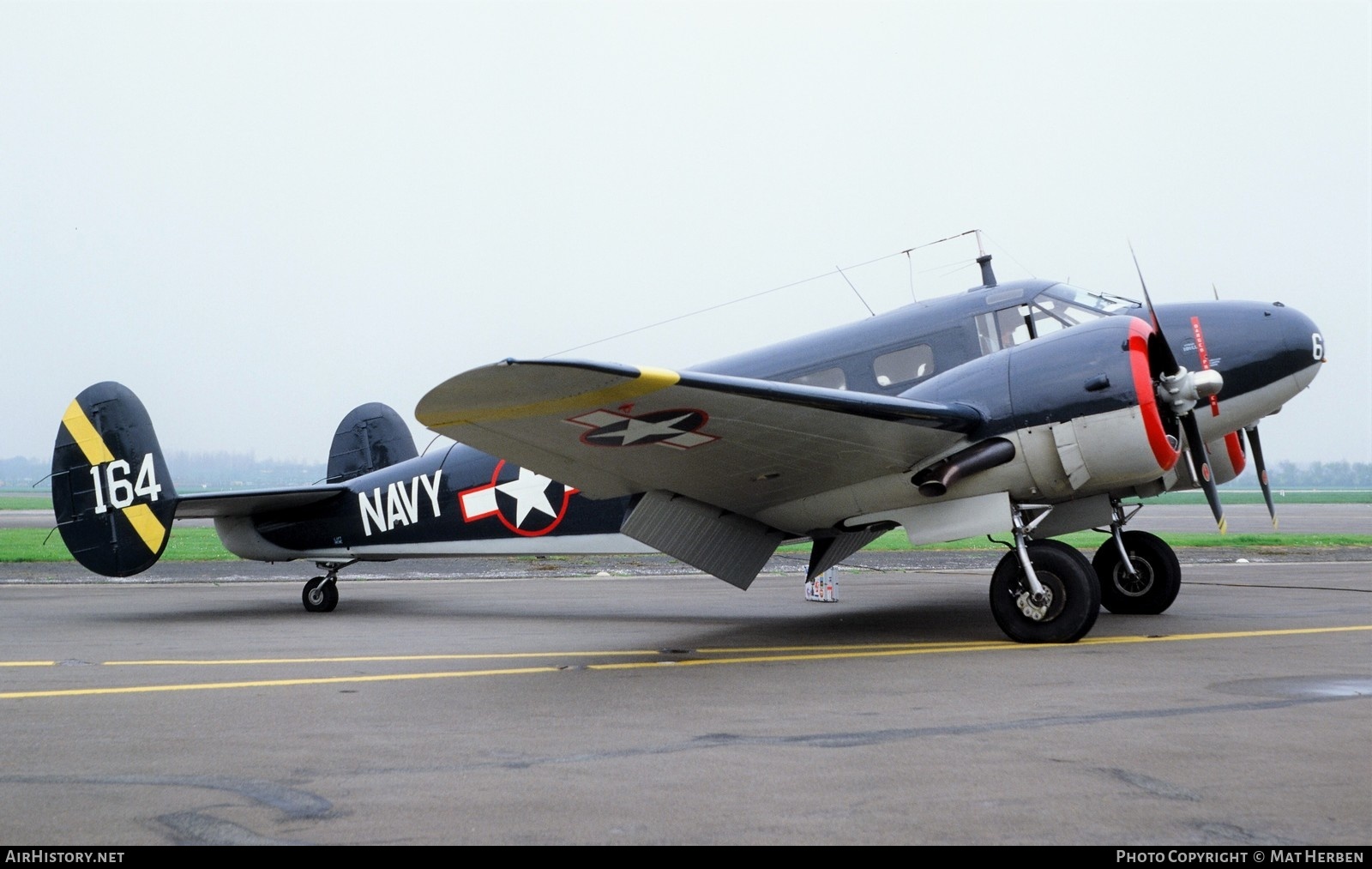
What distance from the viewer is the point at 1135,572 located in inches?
388

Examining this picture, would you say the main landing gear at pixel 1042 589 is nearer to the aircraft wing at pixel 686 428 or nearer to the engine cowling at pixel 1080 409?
the engine cowling at pixel 1080 409

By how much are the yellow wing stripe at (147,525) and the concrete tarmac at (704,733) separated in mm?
1871

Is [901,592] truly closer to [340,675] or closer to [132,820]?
[340,675]

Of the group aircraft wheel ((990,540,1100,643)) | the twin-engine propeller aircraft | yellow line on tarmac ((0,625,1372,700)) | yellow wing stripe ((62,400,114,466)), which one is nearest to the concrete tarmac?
yellow line on tarmac ((0,625,1372,700))

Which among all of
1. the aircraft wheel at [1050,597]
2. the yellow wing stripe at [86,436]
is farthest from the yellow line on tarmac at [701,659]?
the yellow wing stripe at [86,436]

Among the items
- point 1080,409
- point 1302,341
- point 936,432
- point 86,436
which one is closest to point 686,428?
point 936,432

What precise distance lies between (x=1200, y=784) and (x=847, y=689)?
97.5 inches

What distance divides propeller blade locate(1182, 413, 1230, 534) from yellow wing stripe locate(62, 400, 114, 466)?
11560mm

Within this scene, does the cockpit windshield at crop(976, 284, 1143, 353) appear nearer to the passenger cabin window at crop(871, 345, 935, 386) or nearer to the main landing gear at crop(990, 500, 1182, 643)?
the passenger cabin window at crop(871, 345, 935, 386)

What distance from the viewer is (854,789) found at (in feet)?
12.2

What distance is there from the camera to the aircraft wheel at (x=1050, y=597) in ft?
24.5

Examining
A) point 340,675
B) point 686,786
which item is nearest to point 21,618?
point 340,675

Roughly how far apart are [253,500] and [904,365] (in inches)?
320
